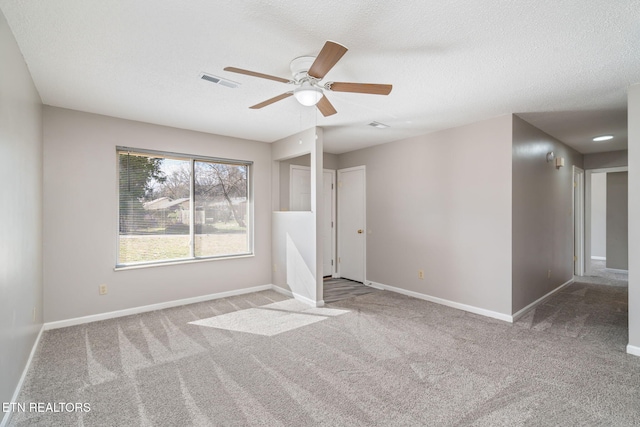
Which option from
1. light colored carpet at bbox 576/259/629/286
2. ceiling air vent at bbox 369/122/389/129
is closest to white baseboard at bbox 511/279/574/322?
light colored carpet at bbox 576/259/629/286

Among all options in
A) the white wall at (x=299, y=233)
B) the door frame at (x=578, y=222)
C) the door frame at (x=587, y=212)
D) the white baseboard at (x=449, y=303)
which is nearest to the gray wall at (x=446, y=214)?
the white baseboard at (x=449, y=303)

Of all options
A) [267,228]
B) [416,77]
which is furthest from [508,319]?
[267,228]

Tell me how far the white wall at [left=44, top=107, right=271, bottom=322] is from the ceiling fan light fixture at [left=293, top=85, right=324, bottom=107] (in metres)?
2.46

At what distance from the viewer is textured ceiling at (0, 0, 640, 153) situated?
1.75 metres

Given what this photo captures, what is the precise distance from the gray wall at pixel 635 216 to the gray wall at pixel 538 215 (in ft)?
3.24

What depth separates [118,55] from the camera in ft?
7.38

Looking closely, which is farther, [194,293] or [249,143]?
[249,143]

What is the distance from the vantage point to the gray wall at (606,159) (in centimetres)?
558

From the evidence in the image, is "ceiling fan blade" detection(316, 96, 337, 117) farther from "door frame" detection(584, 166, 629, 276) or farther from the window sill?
"door frame" detection(584, 166, 629, 276)

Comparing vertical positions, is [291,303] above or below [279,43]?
below

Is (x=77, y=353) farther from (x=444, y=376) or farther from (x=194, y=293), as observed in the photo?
(x=444, y=376)

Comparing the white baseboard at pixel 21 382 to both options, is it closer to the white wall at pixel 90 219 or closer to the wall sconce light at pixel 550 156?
the white wall at pixel 90 219

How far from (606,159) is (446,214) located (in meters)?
4.15

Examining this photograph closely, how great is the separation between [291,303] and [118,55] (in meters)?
3.33
